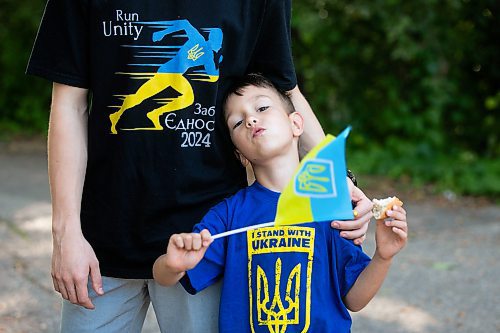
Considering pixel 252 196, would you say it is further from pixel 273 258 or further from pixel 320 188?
pixel 320 188

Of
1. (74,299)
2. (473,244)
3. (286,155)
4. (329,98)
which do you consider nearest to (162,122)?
(286,155)

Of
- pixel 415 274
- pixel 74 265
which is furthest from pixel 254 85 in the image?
pixel 415 274

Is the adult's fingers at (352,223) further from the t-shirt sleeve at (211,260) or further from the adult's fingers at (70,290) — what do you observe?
the adult's fingers at (70,290)

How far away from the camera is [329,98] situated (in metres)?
8.17

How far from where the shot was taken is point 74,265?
196 centimetres

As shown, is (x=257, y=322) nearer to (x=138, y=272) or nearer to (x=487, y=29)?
(x=138, y=272)

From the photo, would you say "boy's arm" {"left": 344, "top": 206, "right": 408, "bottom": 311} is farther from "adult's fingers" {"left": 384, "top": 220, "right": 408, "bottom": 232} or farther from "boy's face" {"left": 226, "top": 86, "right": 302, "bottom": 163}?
"boy's face" {"left": 226, "top": 86, "right": 302, "bottom": 163}

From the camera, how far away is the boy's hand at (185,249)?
6.00ft

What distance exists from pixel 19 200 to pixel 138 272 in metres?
5.01

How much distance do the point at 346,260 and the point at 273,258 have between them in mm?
197

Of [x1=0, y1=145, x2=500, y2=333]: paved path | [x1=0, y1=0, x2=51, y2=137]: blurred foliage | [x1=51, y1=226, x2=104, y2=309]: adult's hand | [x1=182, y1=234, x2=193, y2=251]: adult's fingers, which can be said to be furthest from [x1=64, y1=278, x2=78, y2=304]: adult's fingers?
[x1=0, y1=0, x2=51, y2=137]: blurred foliage

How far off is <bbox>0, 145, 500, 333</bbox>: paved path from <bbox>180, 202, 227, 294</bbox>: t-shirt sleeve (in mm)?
2057

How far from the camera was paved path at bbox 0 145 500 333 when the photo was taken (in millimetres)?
4137

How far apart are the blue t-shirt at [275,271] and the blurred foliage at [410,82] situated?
5.04 m
